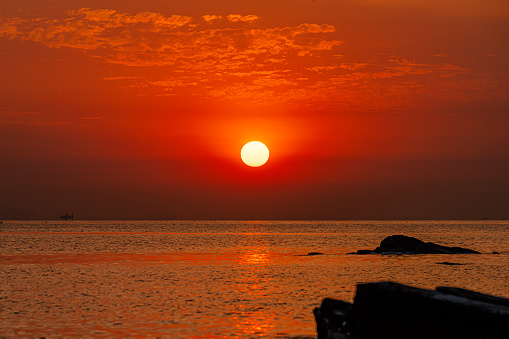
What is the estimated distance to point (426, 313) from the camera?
65.8ft

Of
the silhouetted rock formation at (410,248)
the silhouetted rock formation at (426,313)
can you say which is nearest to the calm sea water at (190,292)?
the silhouetted rock formation at (426,313)

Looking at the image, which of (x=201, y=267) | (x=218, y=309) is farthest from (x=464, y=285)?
(x=201, y=267)

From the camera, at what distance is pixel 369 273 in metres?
59.8

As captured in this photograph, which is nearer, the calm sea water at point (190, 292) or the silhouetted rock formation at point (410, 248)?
the calm sea water at point (190, 292)

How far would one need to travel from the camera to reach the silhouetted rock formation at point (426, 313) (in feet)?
62.5

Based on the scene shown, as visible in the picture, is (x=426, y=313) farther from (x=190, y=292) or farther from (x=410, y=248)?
(x=410, y=248)

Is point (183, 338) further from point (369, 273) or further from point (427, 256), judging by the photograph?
point (427, 256)

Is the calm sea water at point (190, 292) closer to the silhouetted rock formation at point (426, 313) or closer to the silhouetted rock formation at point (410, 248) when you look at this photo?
the silhouetted rock formation at point (426, 313)

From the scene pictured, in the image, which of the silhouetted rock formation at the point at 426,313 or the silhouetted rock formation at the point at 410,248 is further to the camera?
the silhouetted rock formation at the point at 410,248

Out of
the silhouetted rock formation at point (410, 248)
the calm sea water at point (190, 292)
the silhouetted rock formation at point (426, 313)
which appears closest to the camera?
the silhouetted rock formation at point (426, 313)

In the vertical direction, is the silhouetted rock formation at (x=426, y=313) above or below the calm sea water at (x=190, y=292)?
above

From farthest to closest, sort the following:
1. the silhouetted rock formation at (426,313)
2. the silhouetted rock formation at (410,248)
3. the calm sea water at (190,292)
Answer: the silhouetted rock formation at (410,248) → the calm sea water at (190,292) → the silhouetted rock formation at (426,313)

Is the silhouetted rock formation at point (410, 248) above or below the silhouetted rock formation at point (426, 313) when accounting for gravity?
below

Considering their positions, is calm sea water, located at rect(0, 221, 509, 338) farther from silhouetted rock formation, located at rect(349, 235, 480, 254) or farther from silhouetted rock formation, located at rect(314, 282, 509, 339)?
silhouetted rock formation, located at rect(349, 235, 480, 254)
